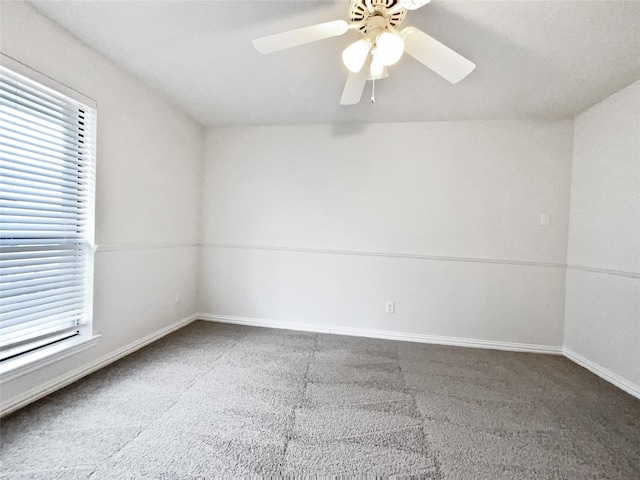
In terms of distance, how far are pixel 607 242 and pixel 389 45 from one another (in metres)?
2.52

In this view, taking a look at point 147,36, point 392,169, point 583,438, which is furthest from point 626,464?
point 147,36

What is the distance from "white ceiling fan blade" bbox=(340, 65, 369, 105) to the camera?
1.70 m

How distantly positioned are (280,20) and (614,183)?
111 inches

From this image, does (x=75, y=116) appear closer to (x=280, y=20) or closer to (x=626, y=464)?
(x=280, y=20)

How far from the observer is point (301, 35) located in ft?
4.42

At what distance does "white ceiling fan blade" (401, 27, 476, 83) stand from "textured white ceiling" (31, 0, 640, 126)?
0.23m

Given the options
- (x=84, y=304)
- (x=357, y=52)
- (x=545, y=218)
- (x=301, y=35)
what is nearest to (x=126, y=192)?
(x=84, y=304)

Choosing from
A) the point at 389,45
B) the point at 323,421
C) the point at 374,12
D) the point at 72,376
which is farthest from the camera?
the point at 72,376

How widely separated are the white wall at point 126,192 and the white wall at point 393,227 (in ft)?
1.57

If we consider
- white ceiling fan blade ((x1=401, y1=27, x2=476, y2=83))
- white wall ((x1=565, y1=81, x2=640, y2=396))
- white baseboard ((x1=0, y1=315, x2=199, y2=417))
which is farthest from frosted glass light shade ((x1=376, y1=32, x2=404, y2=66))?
white baseboard ((x1=0, y1=315, x2=199, y2=417))

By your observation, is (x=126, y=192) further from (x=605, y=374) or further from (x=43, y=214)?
(x=605, y=374)

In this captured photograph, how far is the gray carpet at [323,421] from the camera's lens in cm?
131

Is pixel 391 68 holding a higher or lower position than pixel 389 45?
higher

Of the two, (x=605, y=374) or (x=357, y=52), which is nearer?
(x=357, y=52)
